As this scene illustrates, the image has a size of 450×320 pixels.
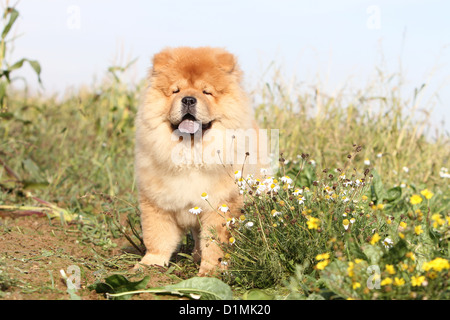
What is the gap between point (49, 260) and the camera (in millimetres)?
3148

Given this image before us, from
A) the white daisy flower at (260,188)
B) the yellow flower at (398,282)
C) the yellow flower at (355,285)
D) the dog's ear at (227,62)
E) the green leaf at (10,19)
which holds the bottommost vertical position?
the yellow flower at (355,285)

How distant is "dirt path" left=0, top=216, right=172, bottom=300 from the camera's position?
2.55 metres

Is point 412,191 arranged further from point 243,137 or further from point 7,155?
point 7,155

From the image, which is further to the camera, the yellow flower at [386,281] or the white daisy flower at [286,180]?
the white daisy flower at [286,180]

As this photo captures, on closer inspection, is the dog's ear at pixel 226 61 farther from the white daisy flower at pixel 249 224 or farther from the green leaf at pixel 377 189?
the green leaf at pixel 377 189

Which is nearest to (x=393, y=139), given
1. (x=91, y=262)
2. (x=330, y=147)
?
(x=330, y=147)

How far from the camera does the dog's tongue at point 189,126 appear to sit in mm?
3133

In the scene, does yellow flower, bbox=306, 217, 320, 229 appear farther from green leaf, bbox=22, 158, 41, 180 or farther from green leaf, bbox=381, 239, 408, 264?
green leaf, bbox=22, 158, 41, 180

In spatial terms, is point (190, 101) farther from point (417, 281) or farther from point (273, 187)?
point (417, 281)

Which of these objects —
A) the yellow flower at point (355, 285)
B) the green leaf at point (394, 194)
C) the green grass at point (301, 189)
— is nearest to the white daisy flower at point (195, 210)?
the green grass at point (301, 189)

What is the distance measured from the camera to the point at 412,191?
468 centimetres

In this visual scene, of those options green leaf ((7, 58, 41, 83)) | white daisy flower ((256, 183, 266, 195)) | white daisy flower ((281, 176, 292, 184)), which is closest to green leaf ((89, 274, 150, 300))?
white daisy flower ((256, 183, 266, 195))

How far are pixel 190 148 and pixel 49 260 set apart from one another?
1119mm

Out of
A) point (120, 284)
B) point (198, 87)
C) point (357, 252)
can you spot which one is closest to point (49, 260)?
point (120, 284)
